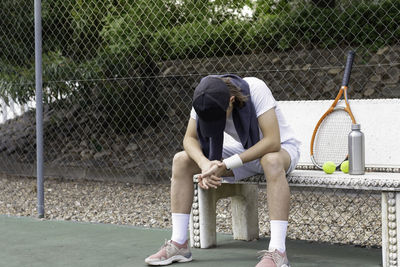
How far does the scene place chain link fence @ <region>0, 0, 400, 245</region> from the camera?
269 inches

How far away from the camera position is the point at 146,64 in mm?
7797

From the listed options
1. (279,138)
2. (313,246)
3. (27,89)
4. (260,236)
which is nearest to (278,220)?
(279,138)

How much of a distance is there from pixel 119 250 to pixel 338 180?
4.09 ft

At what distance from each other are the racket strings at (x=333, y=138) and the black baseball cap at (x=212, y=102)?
2.80 ft

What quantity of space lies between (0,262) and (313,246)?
1654 millimetres

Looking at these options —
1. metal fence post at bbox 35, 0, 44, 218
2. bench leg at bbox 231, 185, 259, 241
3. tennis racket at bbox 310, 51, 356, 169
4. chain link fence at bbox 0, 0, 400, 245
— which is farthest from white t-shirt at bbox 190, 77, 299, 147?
chain link fence at bbox 0, 0, 400, 245

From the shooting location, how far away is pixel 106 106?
771cm

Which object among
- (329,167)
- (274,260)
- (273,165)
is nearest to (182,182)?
(273,165)

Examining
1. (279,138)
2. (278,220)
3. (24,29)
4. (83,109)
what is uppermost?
(24,29)

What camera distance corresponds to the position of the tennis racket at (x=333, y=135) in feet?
11.8

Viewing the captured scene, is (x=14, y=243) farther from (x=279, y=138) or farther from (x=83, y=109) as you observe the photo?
(x=83, y=109)

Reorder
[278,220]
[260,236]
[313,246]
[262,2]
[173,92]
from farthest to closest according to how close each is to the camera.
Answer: [173,92], [262,2], [260,236], [313,246], [278,220]

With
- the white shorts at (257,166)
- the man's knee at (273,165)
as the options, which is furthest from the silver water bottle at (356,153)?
the man's knee at (273,165)

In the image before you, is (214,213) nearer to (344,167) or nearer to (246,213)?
(246,213)
